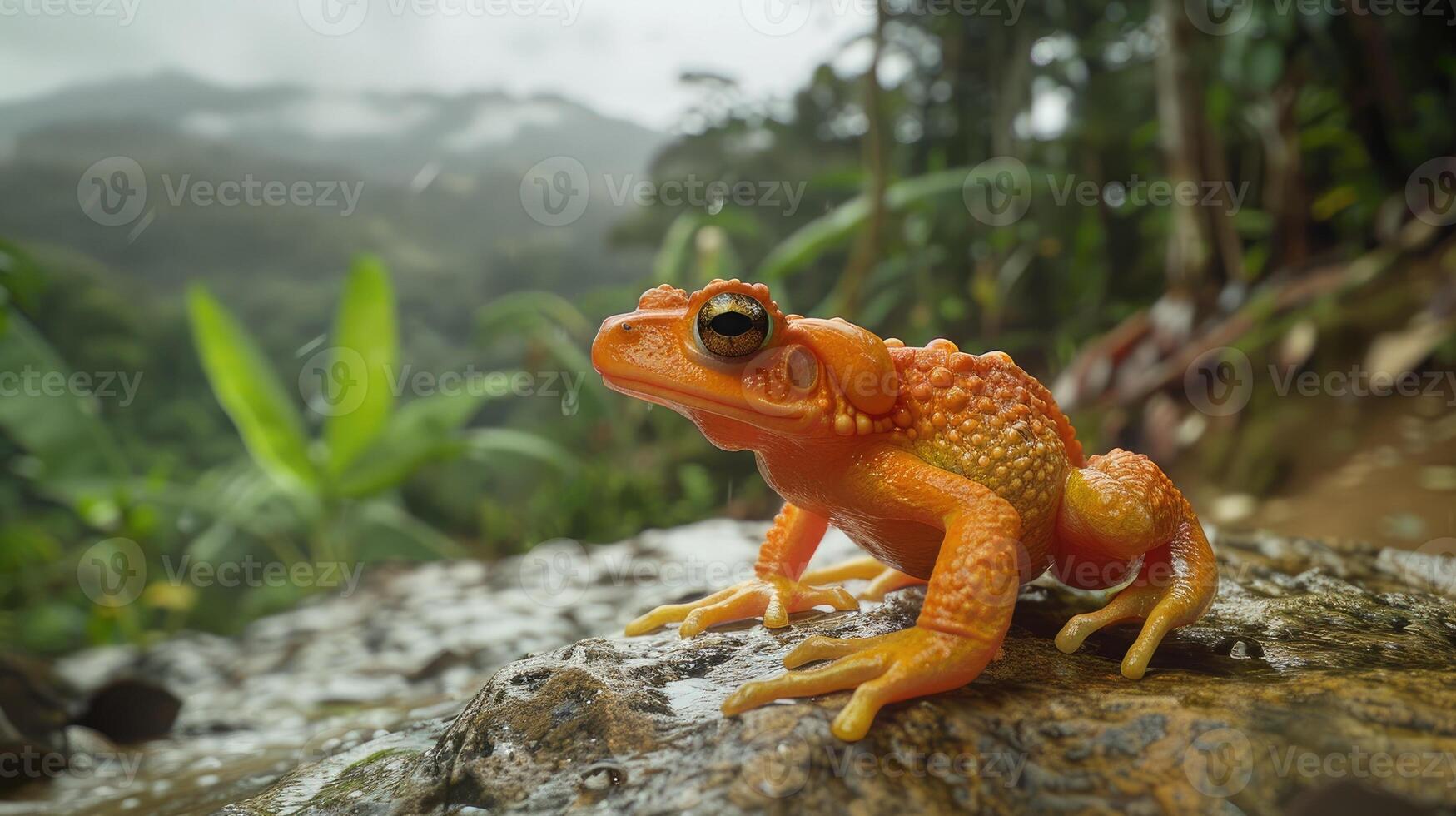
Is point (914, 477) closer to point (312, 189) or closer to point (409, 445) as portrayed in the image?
point (409, 445)

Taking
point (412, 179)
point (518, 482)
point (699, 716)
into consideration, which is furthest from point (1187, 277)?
point (412, 179)

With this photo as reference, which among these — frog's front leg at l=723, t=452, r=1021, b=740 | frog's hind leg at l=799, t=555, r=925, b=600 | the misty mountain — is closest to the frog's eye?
Answer: frog's front leg at l=723, t=452, r=1021, b=740

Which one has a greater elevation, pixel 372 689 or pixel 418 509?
pixel 372 689

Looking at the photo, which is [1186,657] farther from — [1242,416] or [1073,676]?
[1242,416]

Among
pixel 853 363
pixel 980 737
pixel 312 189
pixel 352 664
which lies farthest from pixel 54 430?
pixel 312 189

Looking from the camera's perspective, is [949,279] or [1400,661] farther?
[949,279]

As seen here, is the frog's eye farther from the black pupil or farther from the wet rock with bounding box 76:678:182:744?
the wet rock with bounding box 76:678:182:744
